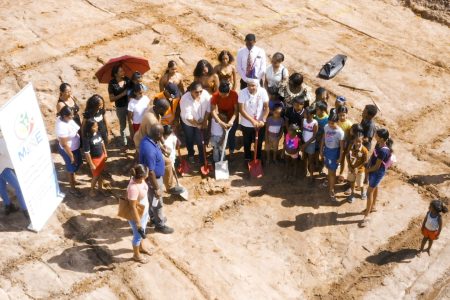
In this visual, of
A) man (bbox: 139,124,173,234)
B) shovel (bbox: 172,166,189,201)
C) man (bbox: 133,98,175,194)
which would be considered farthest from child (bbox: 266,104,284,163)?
man (bbox: 139,124,173,234)

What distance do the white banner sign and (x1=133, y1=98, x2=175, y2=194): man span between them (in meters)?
1.40

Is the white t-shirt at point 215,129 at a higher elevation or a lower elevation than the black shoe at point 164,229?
higher

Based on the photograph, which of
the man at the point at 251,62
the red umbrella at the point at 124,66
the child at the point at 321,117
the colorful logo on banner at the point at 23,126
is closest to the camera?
the colorful logo on banner at the point at 23,126

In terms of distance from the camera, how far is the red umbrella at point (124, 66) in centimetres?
969

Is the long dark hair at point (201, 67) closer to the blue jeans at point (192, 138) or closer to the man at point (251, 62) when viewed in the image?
the blue jeans at point (192, 138)

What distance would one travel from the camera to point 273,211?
31.3 feet

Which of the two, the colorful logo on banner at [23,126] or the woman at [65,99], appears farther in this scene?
the woman at [65,99]

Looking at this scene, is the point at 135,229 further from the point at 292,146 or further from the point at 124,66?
the point at 124,66

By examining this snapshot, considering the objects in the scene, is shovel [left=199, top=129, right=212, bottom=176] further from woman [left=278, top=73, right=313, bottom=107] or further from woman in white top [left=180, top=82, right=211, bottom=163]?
woman [left=278, top=73, right=313, bottom=107]

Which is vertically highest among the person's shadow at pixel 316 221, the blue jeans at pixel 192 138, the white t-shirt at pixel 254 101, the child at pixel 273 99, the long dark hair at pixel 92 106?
the long dark hair at pixel 92 106

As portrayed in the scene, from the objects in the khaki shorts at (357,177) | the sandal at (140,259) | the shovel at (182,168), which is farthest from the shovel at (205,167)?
the khaki shorts at (357,177)

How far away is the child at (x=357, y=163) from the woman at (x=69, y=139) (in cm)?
429

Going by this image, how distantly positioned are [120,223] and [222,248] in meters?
1.66

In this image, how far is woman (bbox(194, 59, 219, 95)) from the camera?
9.58 m
